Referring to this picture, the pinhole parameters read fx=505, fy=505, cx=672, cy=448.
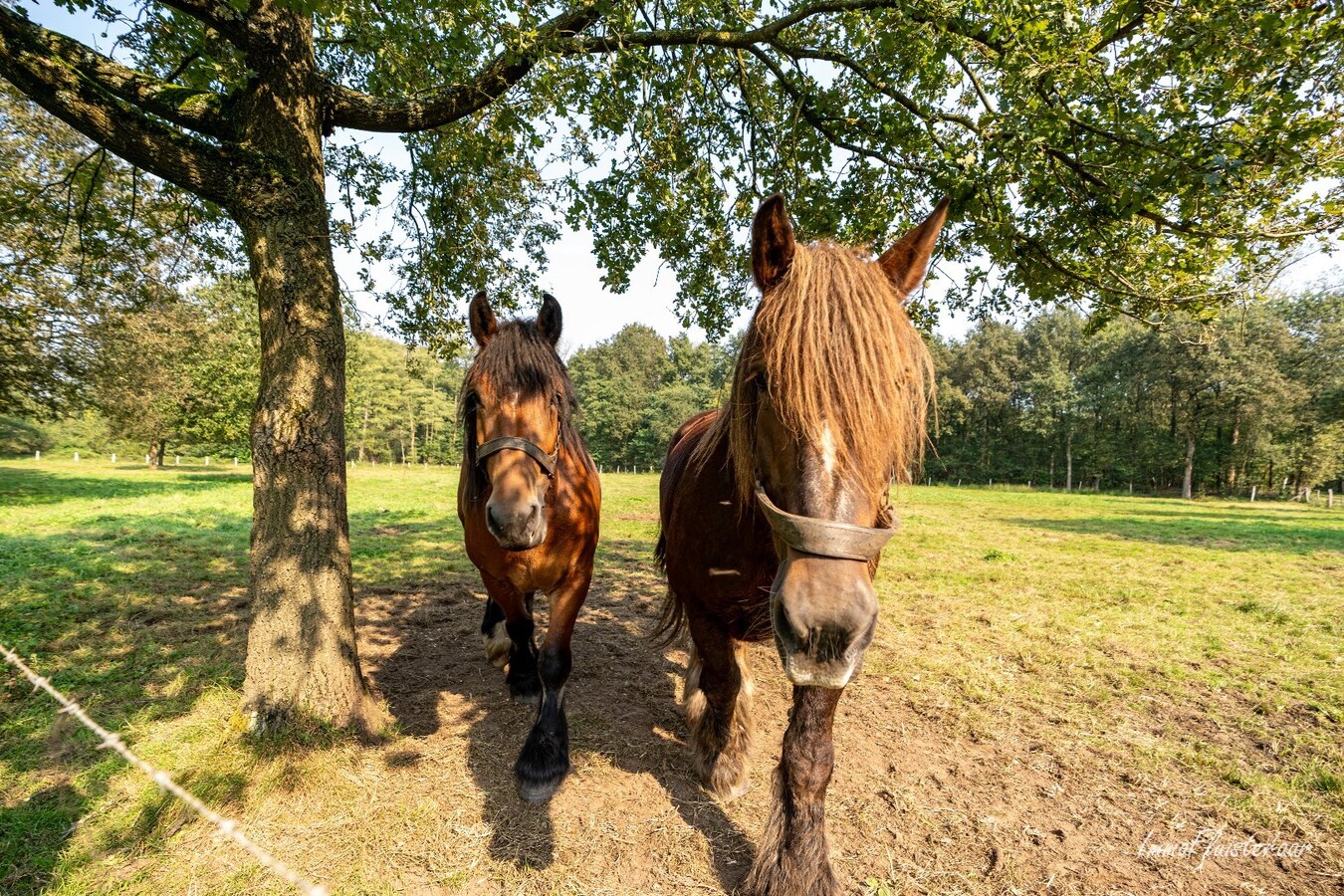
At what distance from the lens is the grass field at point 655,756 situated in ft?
8.10

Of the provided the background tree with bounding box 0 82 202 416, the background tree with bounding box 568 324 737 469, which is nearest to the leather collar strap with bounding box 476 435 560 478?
the background tree with bounding box 0 82 202 416

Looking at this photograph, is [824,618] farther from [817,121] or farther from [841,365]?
[817,121]

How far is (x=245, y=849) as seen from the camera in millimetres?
2445

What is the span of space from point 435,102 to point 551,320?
7.40 ft

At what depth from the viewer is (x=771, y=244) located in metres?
2.02

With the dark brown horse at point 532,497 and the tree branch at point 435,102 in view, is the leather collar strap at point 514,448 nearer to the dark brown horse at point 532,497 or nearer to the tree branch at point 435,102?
the dark brown horse at point 532,497

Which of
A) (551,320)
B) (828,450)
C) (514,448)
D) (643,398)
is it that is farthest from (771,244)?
(643,398)

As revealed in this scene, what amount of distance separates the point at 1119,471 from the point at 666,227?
54.0 m

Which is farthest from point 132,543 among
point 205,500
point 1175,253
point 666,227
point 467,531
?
point 1175,253

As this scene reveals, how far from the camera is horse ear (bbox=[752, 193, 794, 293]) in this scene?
196 cm

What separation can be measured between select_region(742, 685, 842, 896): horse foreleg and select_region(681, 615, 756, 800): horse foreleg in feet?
2.09

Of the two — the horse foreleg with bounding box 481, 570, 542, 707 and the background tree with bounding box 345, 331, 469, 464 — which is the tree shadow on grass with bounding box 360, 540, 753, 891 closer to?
the horse foreleg with bounding box 481, 570, 542, 707

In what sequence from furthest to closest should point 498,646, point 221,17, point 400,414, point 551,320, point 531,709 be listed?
point 400,414 < point 498,646 < point 531,709 < point 551,320 < point 221,17

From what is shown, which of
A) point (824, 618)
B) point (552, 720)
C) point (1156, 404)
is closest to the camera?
point (824, 618)
